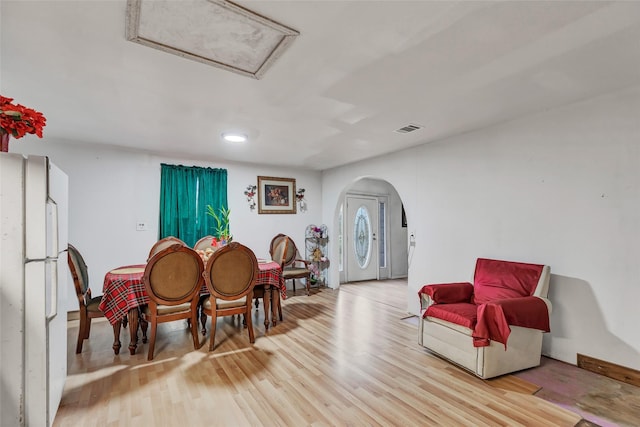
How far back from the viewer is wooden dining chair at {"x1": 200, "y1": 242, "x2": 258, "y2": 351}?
310 cm

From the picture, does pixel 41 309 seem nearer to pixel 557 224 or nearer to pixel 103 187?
pixel 103 187

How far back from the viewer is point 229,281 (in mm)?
3186

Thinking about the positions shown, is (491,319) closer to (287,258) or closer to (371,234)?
(287,258)

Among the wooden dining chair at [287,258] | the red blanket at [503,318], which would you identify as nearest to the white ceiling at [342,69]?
the red blanket at [503,318]

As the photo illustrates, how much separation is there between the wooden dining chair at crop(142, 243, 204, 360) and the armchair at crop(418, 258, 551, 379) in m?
2.32

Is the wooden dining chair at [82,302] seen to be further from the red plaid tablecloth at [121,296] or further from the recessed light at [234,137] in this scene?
the recessed light at [234,137]

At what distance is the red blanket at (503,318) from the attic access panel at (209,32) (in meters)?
2.46

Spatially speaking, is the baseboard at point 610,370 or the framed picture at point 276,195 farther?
the framed picture at point 276,195

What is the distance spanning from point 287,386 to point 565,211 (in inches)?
116

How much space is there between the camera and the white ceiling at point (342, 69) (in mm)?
1642

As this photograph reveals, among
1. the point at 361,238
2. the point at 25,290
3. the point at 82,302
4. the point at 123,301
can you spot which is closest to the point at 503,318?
the point at 25,290

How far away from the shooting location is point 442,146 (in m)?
4.06

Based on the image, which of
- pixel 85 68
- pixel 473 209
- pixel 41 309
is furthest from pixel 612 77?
pixel 41 309

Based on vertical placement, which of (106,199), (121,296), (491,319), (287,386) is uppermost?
(106,199)
